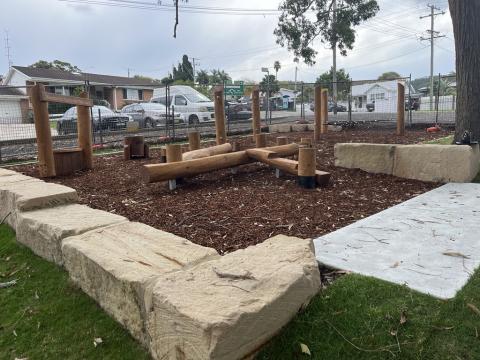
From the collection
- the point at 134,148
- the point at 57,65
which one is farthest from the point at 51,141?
the point at 57,65

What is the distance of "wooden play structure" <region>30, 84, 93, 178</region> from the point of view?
21.8 feet

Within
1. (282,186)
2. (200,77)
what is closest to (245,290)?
(282,186)

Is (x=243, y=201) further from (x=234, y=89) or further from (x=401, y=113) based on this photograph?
(x=234, y=89)

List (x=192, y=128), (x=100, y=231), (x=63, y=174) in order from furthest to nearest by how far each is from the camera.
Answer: (x=192, y=128) < (x=63, y=174) < (x=100, y=231)

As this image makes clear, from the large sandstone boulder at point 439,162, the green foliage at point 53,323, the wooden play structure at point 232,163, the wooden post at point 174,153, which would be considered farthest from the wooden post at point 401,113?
the green foliage at point 53,323

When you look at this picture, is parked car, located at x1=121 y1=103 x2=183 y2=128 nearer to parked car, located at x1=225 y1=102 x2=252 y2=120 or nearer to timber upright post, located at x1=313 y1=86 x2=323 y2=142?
parked car, located at x1=225 y1=102 x2=252 y2=120

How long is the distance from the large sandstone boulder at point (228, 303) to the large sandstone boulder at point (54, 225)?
141 centimetres

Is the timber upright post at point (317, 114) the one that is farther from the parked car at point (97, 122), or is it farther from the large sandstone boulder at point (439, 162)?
the parked car at point (97, 122)

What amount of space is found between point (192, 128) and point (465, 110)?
1267 cm

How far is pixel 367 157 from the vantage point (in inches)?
253

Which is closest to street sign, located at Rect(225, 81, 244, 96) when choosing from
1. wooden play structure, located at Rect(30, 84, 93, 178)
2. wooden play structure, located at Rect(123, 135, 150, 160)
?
wooden play structure, located at Rect(123, 135, 150, 160)

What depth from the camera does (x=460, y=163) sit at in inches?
219

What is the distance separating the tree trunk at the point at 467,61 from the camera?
6.23m

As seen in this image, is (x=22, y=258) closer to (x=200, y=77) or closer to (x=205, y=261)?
(x=205, y=261)
